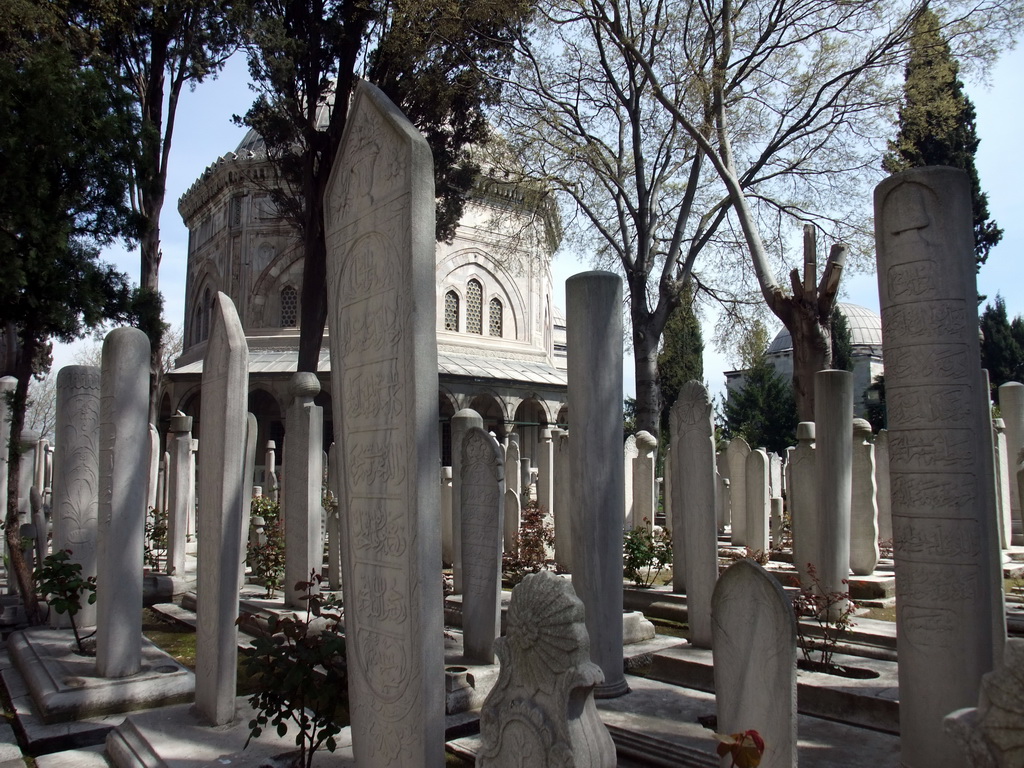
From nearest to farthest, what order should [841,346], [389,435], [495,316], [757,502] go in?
[389,435] → [757,502] → [841,346] → [495,316]

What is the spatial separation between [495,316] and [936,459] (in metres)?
31.4

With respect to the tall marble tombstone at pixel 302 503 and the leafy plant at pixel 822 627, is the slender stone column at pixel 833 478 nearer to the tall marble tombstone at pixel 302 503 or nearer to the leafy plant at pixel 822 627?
the leafy plant at pixel 822 627

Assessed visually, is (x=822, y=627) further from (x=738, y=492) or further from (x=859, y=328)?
(x=859, y=328)

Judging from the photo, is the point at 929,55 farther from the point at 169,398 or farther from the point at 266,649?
the point at 169,398

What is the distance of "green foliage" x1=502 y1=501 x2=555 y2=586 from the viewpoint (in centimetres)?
965

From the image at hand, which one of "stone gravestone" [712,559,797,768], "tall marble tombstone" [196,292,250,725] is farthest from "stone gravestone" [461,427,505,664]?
"stone gravestone" [712,559,797,768]

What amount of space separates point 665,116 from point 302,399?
12.7 metres

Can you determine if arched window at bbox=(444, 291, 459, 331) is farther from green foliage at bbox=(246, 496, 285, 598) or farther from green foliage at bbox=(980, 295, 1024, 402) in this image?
green foliage at bbox=(246, 496, 285, 598)

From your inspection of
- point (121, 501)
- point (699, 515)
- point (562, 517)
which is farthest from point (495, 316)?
point (121, 501)

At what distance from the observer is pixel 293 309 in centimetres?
3133

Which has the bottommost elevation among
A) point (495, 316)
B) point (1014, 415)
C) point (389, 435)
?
point (389, 435)

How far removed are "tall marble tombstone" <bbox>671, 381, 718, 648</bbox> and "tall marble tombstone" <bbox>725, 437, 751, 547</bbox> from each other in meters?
5.86

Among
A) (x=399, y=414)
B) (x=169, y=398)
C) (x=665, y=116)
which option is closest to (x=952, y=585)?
(x=399, y=414)

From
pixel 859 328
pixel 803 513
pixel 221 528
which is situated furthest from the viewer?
pixel 859 328
